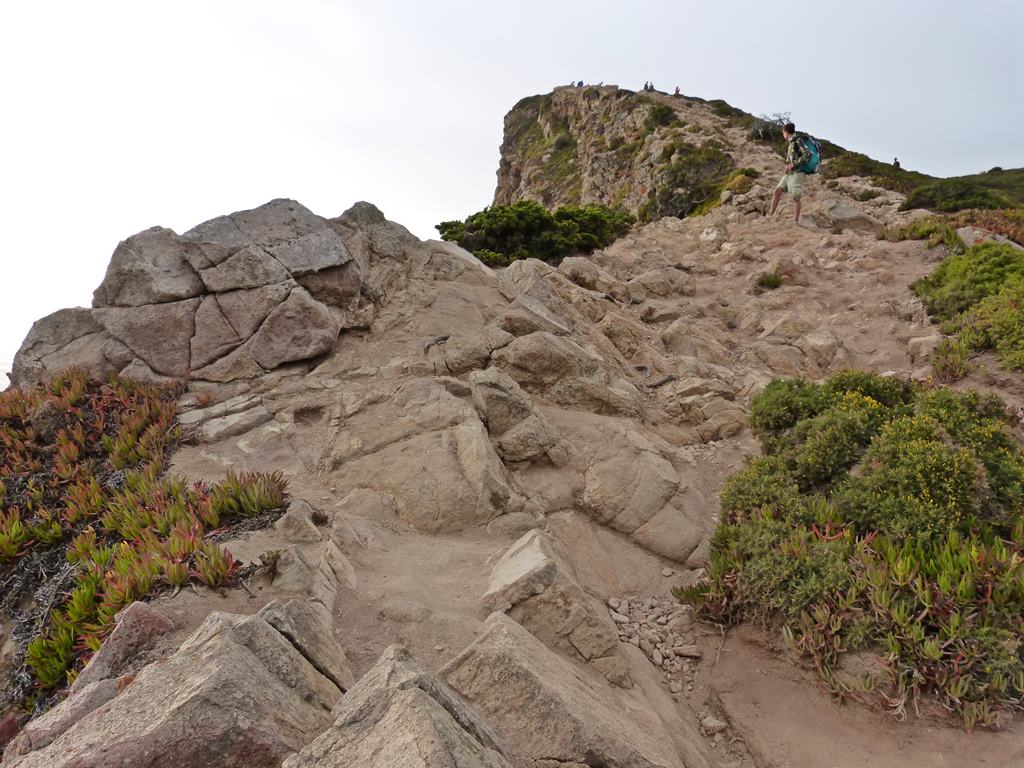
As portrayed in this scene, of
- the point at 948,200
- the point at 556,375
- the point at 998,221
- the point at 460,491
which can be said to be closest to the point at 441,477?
the point at 460,491

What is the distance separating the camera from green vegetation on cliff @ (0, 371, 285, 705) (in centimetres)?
546

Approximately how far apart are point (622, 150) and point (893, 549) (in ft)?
170

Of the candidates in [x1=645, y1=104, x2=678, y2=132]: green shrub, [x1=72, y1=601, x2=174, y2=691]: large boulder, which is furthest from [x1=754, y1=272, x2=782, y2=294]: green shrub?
[x1=645, y1=104, x2=678, y2=132]: green shrub

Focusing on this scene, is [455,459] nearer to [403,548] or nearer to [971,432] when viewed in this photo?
[403,548]

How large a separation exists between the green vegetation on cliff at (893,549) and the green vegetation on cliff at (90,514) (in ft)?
20.0

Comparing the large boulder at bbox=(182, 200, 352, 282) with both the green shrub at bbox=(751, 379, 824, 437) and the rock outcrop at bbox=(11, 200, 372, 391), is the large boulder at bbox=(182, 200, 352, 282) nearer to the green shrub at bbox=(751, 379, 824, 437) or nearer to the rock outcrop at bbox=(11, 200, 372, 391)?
the rock outcrop at bbox=(11, 200, 372, 391)

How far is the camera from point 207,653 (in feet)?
12.4

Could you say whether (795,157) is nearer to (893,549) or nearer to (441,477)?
(893,549)

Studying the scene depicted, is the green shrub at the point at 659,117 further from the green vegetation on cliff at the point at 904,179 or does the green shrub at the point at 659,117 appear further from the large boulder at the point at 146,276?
the large boulder at the point at 146,276

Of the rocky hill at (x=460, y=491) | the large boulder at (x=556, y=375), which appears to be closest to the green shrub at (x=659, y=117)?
the rocky hill at (x=460, y=491)

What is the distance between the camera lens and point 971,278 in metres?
14.9

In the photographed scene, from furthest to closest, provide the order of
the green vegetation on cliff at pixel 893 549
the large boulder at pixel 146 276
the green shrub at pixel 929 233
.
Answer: the green shrub at pixel 929 233
the large boulder at pixel 146 276
the green vegetation on cliff at pixel 893 549

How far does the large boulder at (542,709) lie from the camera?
3.85 metres

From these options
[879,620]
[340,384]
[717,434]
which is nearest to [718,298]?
[717,434]
